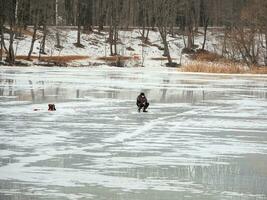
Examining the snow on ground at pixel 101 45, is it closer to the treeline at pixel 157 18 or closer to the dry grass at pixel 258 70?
the treeline at pixel 157 18

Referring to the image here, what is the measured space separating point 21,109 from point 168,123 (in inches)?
184

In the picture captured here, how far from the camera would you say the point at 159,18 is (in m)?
69.7

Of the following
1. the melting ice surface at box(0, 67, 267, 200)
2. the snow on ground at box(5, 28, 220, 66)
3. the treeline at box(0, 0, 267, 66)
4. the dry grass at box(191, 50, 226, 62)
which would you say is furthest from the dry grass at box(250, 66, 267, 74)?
the melting ice surface at box(0, 67, 267, 200)

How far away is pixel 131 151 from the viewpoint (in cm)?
1059

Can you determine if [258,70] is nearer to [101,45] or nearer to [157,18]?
[157,18]

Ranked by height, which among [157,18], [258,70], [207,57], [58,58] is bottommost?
[258,70]

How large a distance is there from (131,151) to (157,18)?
203 ft

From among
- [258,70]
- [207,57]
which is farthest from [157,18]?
[258,70]

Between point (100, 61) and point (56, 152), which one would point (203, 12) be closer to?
point (100, 61)

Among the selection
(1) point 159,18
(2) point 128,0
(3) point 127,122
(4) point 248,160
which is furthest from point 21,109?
(2) point 128,0

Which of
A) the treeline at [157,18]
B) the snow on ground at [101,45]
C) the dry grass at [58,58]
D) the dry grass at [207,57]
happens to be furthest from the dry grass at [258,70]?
the dry grass at [58,58]

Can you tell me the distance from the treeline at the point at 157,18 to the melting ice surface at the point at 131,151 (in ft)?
125

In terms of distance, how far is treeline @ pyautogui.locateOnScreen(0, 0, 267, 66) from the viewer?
6062 cm

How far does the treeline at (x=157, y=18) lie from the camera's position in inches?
2387
